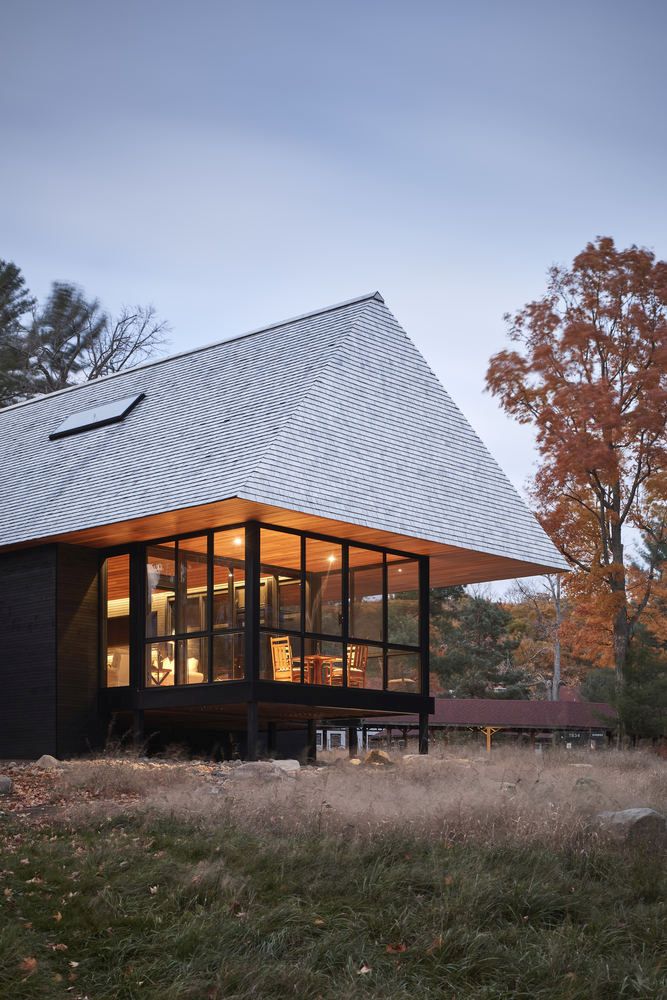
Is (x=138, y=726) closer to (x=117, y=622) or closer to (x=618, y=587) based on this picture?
(x=117, y=622)

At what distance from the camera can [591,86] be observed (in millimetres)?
19266

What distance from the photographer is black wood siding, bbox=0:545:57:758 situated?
18344mm

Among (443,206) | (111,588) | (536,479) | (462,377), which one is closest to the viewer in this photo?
(111,588)

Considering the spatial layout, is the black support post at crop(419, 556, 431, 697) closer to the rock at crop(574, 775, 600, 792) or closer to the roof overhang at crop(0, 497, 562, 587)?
the roof overhang at crop(0, 497, 562, 587)

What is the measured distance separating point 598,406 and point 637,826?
14950 mm

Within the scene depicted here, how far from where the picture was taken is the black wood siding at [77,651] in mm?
18328

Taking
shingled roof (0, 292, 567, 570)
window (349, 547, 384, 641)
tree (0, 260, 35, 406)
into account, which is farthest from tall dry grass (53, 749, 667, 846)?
tree (0, 260, 35, 406)

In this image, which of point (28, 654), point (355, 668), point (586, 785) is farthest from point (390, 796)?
point (28, 654)

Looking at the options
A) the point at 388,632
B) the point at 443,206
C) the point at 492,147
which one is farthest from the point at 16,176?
the point at 388,632

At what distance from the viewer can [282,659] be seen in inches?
690

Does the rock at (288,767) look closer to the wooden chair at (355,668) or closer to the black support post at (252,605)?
the black support post at (252,605)

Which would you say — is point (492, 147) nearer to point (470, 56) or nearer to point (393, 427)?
point (470, 56)

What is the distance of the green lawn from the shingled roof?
23.0 ft

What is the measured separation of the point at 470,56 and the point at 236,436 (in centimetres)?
696
